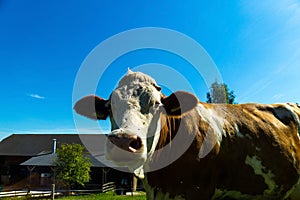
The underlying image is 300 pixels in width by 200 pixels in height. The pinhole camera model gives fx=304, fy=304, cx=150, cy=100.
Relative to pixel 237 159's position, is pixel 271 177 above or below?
below

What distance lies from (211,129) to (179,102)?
616 millimetres

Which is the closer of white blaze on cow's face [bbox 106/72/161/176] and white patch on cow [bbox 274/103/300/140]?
white blaze on cow's face [bbox 106/72/161/176]

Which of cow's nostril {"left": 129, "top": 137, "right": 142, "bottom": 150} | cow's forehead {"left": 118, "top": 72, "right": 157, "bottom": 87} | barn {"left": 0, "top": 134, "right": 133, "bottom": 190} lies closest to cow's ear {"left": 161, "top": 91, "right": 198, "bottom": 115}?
cow's forehead {"left": 118, "top": 72, "right": 157, "bottom": 87}

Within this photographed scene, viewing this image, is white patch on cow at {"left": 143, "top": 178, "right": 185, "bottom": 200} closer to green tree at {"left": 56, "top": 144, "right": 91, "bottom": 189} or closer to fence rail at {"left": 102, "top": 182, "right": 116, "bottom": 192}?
green tree at {"left": 56, "top": 144, "right": 91, "bottom": 189}

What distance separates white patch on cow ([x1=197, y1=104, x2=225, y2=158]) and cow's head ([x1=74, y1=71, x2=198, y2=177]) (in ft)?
1.60

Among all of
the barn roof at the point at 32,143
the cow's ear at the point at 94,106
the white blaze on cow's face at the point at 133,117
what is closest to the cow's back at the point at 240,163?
the white blaze on cow's face at the point at 133,117

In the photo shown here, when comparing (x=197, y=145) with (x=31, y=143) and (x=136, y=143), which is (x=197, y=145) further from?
(x=31, y=143)

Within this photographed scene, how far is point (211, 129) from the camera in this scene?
3871 mm

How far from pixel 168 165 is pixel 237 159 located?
957mm

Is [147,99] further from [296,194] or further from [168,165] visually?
[296,194]

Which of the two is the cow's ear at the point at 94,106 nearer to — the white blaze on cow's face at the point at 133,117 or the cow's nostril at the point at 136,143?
the white blaze on cow's face at the point at 133,117

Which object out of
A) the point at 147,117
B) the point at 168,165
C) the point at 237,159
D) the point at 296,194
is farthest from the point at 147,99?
the point at 296,194

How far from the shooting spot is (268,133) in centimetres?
426

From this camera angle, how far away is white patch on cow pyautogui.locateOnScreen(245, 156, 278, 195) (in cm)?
395
